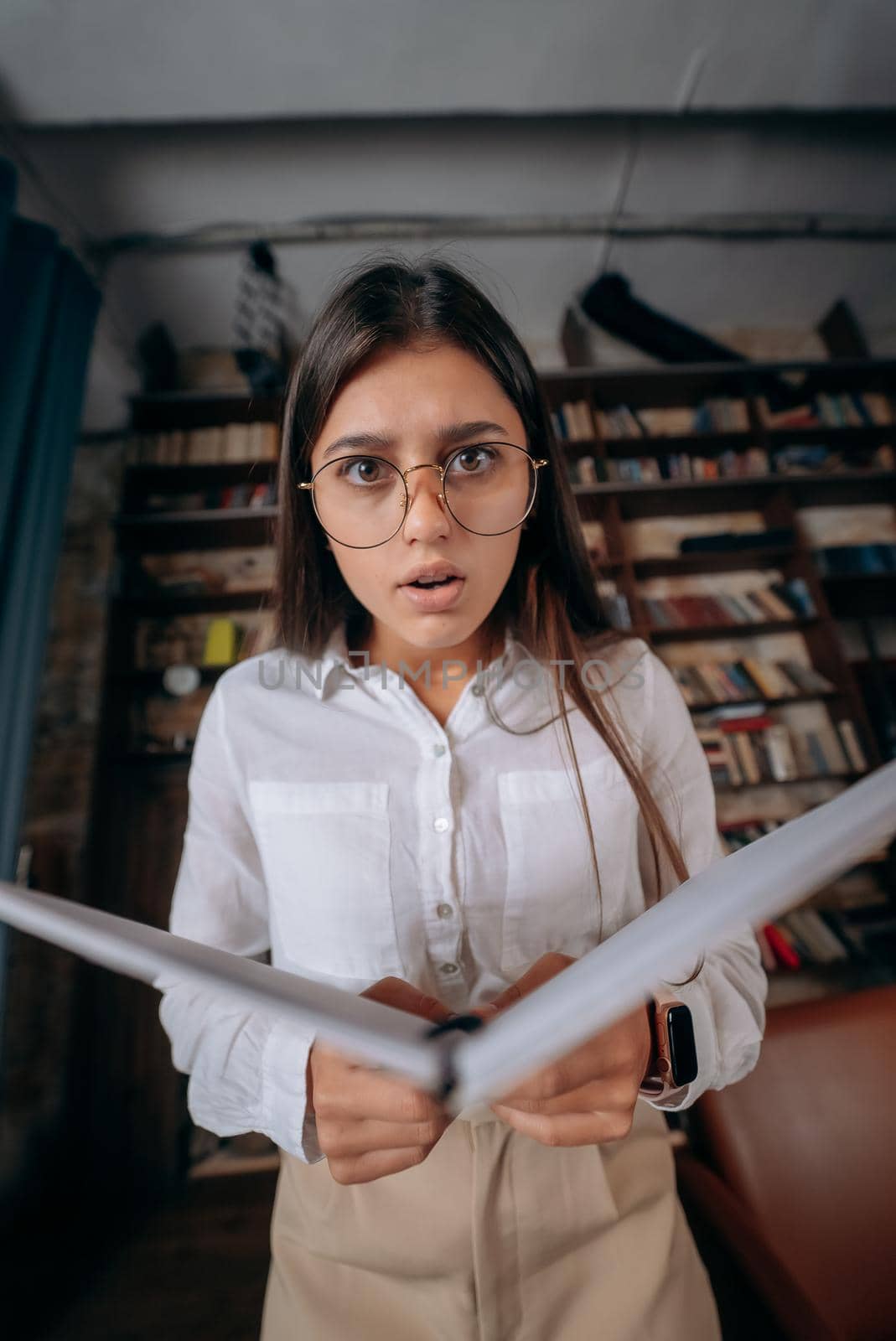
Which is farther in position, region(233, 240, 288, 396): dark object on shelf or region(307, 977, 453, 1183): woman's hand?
region(233, 240, 288, 396): dark object on shelf

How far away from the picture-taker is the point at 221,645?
2.76m

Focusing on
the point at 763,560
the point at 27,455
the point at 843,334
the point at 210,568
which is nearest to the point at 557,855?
the point at 27,455

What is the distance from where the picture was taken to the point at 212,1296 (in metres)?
1.54

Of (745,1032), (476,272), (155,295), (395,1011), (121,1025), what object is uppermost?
(155,295)

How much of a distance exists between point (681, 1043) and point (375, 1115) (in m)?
0.36

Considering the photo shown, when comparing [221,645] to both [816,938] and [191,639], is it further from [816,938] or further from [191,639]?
[816,938]

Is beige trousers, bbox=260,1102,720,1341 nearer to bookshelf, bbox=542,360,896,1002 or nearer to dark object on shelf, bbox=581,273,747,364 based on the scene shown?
bookshelf, bbox=542,360,896,1002

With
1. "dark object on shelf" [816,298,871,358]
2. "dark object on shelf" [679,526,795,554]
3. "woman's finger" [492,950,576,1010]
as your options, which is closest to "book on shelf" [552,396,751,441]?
"dark object on shelf" [679,526,795,554]

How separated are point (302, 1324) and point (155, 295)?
12.6 feet

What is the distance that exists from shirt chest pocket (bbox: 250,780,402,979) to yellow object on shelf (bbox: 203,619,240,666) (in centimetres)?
201

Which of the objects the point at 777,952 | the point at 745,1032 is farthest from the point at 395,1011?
the point at 777,952

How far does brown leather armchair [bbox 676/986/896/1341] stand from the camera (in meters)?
0.95

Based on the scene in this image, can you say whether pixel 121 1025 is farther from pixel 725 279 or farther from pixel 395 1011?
pixel 725 279

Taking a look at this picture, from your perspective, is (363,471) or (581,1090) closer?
(581,1090)
